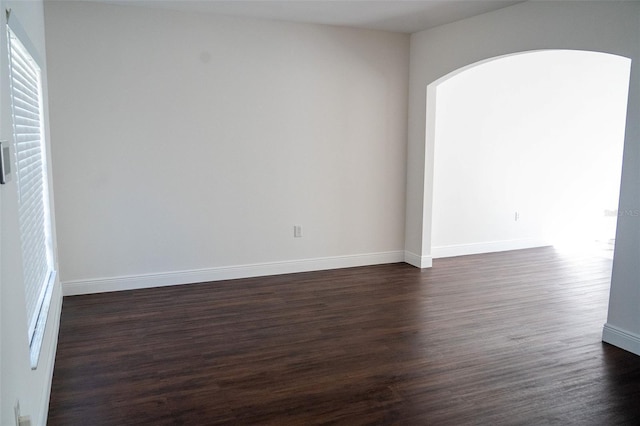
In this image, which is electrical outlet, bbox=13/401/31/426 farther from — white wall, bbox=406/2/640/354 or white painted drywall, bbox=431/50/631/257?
white painted drywall, bbox=431/50/631/257

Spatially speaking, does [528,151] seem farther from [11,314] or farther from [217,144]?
[11,314]

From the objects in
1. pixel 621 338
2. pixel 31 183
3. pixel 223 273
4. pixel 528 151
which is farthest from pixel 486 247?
pixel 31 183

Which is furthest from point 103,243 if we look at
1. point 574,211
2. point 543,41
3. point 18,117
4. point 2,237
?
point 574,211

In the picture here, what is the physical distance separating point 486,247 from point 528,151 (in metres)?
1.33

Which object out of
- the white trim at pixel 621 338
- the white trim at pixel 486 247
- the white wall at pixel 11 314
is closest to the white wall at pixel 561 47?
the white trim at pixel 621 338

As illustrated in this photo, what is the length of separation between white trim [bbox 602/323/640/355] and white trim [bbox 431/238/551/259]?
2.51 meters

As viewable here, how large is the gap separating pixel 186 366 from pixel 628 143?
10.4ft

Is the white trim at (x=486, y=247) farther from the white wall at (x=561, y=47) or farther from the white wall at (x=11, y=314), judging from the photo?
the white wall at (x=11, y=314)

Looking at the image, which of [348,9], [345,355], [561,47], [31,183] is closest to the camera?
[31,183]

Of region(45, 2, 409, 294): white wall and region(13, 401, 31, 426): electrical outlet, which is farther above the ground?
region(45, 2, 409, 294): white wall

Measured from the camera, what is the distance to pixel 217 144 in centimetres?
473

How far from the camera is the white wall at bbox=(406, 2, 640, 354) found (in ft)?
10.5

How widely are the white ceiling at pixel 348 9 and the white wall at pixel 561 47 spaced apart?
188mm

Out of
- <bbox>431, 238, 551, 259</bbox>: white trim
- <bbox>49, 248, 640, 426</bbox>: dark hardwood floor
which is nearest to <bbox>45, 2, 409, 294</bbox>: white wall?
<bbox>49, 248, 640, 426</bbox>: dark hardwood floor
